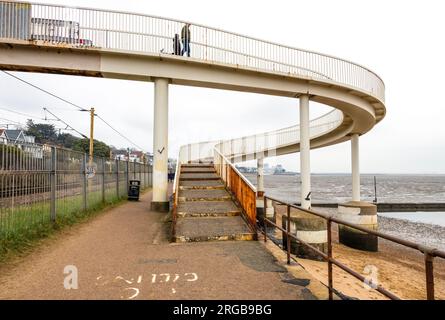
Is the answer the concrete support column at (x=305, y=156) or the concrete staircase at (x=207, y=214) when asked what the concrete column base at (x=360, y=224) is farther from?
the concrete staircase at (x=207, y=214)

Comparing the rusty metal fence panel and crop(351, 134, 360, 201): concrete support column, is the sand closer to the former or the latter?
crop(351, 134, 360, 201): concrete support column

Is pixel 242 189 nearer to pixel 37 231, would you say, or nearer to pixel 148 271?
pixel 148 271

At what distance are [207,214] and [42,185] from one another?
459 cm

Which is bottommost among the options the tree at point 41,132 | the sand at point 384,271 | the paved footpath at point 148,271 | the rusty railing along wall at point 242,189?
the sand at point 384,271

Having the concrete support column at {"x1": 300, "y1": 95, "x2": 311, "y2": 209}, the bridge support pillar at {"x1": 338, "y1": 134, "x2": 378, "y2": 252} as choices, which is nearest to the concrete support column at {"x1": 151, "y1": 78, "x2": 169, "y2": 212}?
the concrete support column at {"x1": 300, "y1": 95, "x2": 311, "y2": 209}

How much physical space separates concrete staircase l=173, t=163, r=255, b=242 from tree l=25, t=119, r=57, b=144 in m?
82.1

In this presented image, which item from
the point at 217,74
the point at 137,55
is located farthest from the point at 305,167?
the point at 137,55

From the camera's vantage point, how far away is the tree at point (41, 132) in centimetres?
7831

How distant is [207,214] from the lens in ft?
27.7

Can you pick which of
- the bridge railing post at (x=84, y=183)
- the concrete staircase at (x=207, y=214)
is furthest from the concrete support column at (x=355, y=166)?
the bridge railing post at (x=84, y=183)

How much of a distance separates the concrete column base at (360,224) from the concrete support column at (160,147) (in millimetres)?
8438

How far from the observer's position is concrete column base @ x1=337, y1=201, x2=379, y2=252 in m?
12.7

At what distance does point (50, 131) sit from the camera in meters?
88.4
